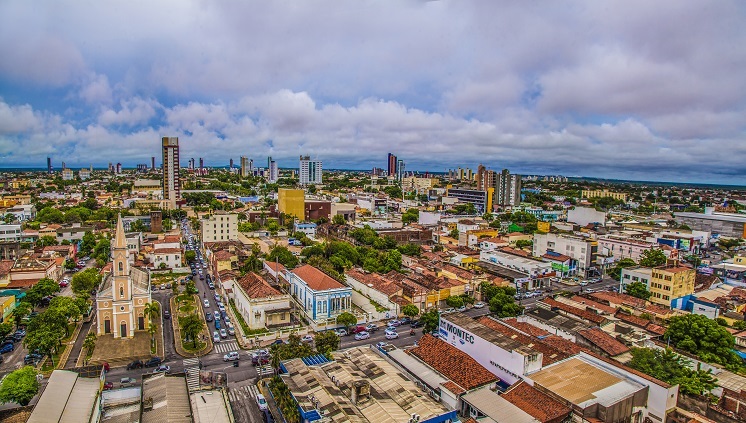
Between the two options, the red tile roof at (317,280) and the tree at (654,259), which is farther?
the tree at (654,259)

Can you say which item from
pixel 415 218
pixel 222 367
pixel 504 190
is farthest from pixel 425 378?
pixel 504 190

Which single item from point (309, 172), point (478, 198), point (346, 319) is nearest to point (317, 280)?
point (346, 319)

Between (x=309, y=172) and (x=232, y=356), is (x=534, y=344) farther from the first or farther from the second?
(x=309, y=172)

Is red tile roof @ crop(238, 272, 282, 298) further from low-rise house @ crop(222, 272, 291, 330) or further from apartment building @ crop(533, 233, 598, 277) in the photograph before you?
apartment building @ crop(533, 233, 598, 277)

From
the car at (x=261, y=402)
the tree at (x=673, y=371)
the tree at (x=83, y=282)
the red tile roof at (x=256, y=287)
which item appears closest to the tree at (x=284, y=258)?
the red tile roof at (x=256, y=287)

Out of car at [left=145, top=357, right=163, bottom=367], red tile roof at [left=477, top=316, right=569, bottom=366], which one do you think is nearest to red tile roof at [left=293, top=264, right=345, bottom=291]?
car at [left=145, top=357, right=163, bottom=367]

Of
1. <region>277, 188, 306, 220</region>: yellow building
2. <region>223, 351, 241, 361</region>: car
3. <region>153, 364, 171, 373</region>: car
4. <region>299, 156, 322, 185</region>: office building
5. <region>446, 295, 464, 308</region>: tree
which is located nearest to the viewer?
<region>153, 364, 171, 373</region>: car

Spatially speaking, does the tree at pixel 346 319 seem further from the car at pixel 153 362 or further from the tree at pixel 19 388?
the tree at pixel 19 388
